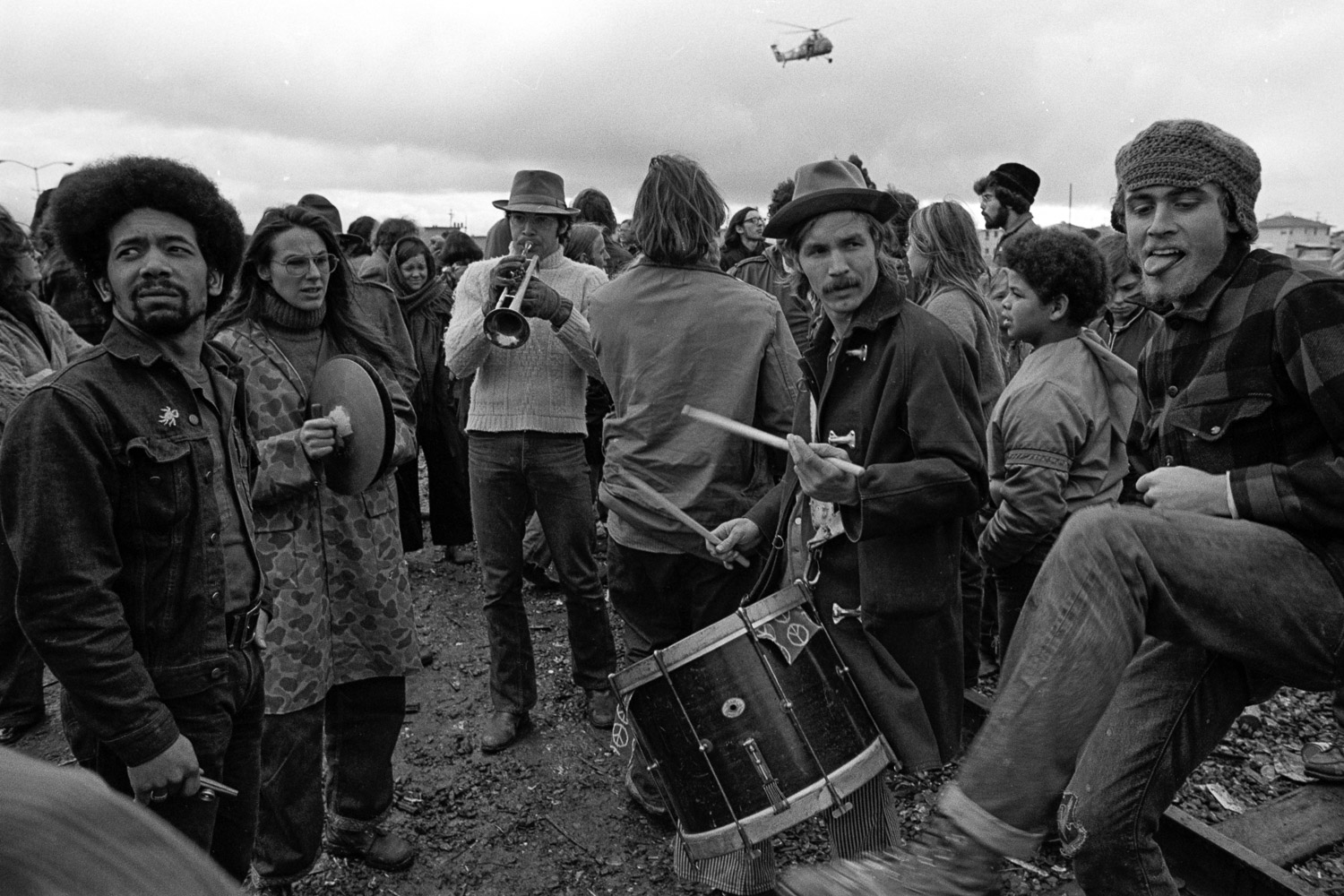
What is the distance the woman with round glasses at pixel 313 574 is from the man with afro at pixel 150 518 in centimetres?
46

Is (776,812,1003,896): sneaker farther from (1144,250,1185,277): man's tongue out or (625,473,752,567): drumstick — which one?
(625,473,752,567): drumstick

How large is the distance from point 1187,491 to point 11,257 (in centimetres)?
567

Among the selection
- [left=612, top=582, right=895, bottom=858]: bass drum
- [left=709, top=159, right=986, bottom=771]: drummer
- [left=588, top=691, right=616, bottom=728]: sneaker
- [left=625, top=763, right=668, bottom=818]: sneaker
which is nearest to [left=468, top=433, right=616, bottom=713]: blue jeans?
[left=588, top=691, right=616, bottom=728]: sneaker

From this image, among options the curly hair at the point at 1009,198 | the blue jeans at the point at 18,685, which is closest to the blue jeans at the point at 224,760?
the blue jeans at the point at 18,685

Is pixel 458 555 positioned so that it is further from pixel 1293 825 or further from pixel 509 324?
pixel 1293 825

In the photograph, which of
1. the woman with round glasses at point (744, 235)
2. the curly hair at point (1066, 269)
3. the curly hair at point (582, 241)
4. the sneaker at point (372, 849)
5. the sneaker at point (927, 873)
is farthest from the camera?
the woman with round glasses at point (744, 235)

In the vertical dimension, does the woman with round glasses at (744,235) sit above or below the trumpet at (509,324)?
above

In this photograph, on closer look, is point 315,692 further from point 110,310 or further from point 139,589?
point 110,310

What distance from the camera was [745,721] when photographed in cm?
278

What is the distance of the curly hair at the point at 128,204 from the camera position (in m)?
2.44

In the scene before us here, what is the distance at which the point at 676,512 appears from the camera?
3.49 metres

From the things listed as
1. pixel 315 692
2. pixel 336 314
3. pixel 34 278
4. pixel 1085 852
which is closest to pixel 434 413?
pixel 34 278

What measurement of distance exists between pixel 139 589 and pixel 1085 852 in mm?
2702

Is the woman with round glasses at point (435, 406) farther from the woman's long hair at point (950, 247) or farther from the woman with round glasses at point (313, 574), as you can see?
the woman's long hair at point (950, 247)
